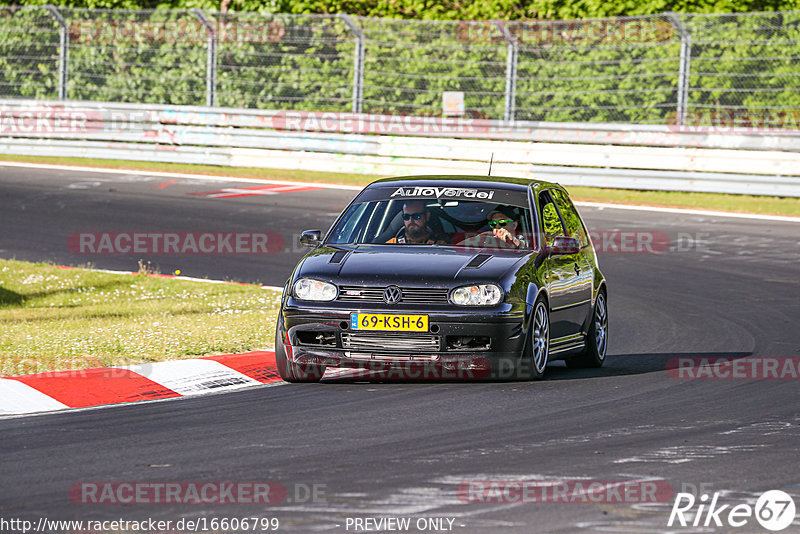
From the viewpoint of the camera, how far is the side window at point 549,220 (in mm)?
10828

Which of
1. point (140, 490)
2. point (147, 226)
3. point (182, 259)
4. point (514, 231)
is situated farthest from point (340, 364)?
point (147, 226)

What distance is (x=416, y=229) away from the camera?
10.6 metres

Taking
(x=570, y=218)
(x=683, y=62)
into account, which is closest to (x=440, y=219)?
(x=570, y=218)

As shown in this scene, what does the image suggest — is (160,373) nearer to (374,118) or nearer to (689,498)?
(689,498)

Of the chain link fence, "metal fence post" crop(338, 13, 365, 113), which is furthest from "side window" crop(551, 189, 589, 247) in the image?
"metal fence post" crop(338, 13, 365, 113)

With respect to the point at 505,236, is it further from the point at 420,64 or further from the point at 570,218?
the point at 420,64

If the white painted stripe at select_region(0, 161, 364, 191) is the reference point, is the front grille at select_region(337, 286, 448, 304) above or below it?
above

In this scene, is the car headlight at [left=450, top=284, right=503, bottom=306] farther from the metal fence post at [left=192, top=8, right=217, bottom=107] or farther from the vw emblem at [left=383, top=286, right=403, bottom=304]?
the metal fence post at [left=192, top=8, right=217, bottom=107]

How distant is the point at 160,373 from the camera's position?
9.93 m

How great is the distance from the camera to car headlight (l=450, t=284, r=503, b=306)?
31.0 ft

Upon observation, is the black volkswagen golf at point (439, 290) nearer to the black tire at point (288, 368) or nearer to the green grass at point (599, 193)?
the black tire at point (288, 368)

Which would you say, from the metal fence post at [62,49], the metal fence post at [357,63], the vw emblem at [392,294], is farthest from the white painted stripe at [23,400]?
the metal fence post at [62,49]

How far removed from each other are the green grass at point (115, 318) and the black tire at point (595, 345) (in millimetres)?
2516

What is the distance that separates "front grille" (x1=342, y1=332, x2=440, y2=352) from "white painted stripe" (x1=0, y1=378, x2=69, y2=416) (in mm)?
2027
